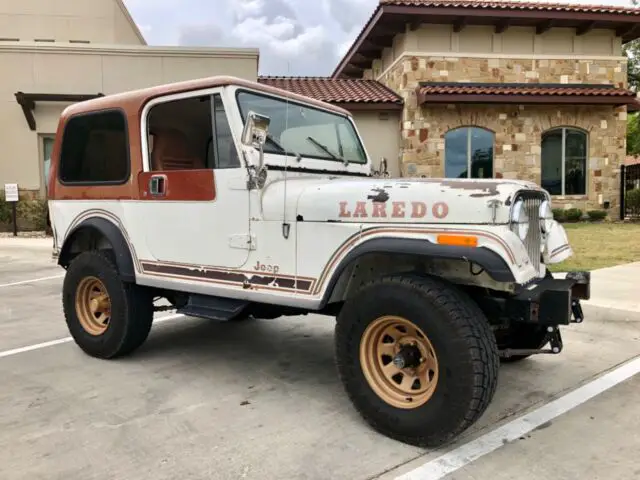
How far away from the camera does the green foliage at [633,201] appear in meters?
17.2

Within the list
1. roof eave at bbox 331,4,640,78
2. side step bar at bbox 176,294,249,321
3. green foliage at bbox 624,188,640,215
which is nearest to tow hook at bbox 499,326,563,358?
side step bar at bbox 176,294,249,321

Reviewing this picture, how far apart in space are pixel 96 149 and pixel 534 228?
348 centimetres

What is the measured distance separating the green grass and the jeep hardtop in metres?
4.94

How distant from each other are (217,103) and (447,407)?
8.11 ft

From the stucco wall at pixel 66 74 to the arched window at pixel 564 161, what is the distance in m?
9.16

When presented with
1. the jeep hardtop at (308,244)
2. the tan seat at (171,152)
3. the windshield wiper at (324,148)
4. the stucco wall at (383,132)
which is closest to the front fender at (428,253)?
the jeep hardtop at (308,244)

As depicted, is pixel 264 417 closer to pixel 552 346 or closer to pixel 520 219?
pixel 552 346

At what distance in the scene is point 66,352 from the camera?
4785 millimetres

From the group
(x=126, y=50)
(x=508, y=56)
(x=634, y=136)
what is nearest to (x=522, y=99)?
(x=508, y=56)

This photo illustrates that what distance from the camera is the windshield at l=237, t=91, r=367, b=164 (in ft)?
12.5

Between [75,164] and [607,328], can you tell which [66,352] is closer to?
[75,164]

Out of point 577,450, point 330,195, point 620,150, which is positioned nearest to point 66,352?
point 330,195

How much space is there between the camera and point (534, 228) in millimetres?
3096

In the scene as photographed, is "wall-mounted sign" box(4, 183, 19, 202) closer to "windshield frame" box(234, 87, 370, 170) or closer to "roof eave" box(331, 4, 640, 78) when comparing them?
"roof eave" box(331, 4, 640, 78)
